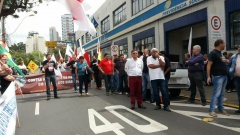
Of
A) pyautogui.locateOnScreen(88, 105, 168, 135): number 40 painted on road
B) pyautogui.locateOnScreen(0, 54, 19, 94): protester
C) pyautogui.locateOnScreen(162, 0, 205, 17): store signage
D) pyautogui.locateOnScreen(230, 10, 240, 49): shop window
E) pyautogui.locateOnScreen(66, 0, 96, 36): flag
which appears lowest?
pyautogui.locateOnScreen(88, 105, 168, 135): number 40 painted on road

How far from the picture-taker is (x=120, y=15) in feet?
99.1

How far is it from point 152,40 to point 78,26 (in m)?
18.1

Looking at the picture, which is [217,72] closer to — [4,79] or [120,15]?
[4,79]

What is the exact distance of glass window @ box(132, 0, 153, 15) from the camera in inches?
877

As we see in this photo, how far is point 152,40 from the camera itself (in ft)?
Answer: 72.0

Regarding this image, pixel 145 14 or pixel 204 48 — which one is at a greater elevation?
pixel 145 14

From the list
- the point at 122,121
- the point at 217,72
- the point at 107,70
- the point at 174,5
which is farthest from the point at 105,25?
the point at 122,121

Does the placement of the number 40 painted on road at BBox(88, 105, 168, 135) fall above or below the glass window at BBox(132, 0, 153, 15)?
below

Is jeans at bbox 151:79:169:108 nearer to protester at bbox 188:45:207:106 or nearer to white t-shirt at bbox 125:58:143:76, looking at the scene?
white t-shirt at bbox 125:58:143:76

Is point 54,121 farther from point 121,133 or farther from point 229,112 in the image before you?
point 229,112

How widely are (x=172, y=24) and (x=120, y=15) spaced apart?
509 inches

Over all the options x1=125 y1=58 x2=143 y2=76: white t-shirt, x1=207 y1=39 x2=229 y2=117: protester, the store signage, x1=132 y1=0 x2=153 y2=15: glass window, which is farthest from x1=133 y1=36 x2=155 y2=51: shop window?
x1=207 y1=39 x2=229 y2=117: protester

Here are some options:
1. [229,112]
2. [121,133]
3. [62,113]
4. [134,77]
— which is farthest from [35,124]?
[229,112]

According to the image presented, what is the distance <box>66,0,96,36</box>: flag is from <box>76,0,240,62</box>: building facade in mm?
5375
